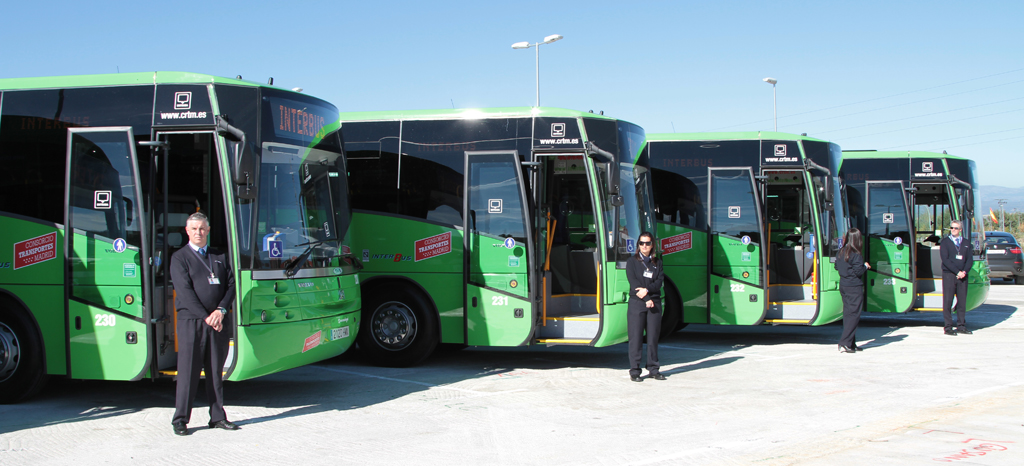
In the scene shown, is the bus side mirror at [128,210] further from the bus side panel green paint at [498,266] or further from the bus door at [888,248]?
the bus door at [888,248]

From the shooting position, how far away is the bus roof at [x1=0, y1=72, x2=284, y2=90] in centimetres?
774

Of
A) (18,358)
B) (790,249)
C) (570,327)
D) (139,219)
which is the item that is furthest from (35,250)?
(790,249)

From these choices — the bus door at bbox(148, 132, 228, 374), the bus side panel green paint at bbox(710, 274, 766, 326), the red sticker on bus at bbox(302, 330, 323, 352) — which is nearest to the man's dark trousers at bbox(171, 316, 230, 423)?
the bus door at bbox(148, 132, 228, 374)

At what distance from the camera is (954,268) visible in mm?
13359

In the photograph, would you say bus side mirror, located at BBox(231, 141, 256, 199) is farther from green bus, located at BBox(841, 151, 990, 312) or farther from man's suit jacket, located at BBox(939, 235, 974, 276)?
man's suit jacket, located at BBox(939, 235, 974, 276)

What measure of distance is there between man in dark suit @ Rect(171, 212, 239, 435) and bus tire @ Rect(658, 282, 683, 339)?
7.37 metres

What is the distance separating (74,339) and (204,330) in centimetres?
177

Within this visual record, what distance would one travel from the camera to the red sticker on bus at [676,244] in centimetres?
1262

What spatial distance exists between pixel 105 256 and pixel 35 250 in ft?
2.66

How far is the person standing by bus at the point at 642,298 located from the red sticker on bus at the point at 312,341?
3.53 metres

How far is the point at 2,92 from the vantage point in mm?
8172

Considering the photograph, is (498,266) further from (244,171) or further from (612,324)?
A: (244,171)

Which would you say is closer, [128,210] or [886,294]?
[128,210]

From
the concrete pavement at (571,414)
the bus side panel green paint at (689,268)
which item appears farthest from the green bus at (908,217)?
the bus side panel green paint at (689,268)
